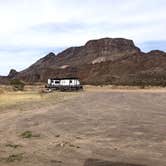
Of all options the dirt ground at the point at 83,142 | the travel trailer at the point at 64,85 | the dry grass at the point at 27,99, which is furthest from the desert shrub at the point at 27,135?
the travel trailer at the point at 64,85

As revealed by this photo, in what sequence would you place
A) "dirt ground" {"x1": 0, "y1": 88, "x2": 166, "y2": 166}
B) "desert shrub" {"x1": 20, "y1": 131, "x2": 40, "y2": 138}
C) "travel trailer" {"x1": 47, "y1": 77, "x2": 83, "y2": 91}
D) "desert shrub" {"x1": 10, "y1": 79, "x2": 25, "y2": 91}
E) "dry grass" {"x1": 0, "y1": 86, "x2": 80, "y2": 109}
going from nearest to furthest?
1. "dirt ground" {"x1": 0, "y1": 88, "x2": 166, "y2": 166}
2. "desert shrub" {"x1": 20, "y1": 131, "x2": 40, "y2": 138}
3. "dry grass" {"x1": 0, "y1": 86, "x2": 80, "y2": 109}
4. "travel trailer" {"x1": 47, "y1": 77, "x2": 83, "y2": 91}
5. "desert shrub" {"x1": 10, "y1": 79, "x2": 25, "y2": 91}

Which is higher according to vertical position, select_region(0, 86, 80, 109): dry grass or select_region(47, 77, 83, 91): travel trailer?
select_region(47, 77, 83, 91): travel trailer

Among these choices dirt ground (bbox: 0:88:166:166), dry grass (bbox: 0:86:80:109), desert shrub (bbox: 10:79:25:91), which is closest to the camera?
dirt ground (bbox: 0:88:166:166)

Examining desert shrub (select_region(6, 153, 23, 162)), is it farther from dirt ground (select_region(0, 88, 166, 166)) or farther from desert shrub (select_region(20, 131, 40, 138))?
desert shrub (select_region(20, 131, 40, 138))

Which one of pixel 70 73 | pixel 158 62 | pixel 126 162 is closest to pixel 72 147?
pixel 126 162

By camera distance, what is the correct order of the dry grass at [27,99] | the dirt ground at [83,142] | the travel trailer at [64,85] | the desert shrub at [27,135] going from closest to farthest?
1. the dirt ground at [83,142]
2. the desert shrub at [27,135]
3. the dry grass at [27,99]
4. the travel trailer at [64,85]

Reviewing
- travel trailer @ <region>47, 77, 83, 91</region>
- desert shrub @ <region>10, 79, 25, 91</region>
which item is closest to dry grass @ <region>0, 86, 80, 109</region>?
travel trailer @ <region>47, 77, 83, 91</region>

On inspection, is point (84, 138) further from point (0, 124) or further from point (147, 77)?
point (147, 77)

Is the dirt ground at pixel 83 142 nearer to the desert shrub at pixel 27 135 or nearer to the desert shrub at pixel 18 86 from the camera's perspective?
the desert shrub at pixel 27 135

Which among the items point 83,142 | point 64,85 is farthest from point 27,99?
point 64,85

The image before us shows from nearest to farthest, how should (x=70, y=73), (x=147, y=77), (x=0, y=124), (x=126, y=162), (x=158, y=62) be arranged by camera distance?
(x=126, y=162) < (x=0, y=124) < (x=147, y=77) < (x=158, y=62) < (x=70, y=73)

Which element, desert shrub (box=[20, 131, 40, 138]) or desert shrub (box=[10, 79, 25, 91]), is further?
desert shrub (box=[10, 79, 25, 91])

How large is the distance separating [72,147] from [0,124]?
8.46 metres

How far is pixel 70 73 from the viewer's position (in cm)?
19175
